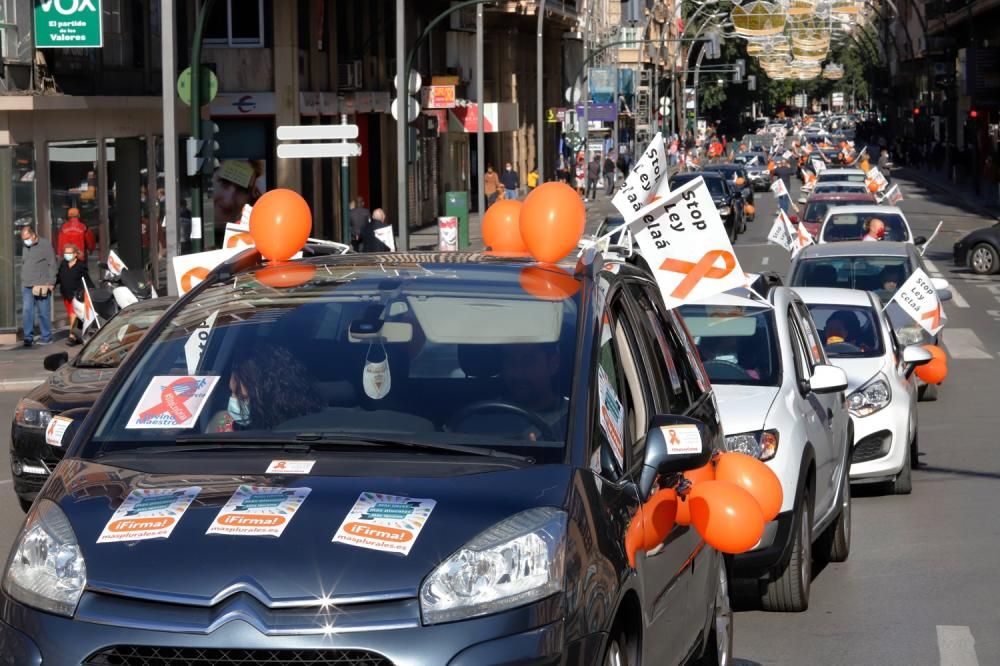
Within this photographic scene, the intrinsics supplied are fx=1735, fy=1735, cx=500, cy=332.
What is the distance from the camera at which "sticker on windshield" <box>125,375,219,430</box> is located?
17.3ft

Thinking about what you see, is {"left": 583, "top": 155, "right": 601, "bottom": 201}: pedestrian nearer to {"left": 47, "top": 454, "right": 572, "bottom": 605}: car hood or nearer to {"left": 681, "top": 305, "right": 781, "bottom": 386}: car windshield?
{"left": 681, "top": 305, "right": 781, "bottom": 386}: car windshield

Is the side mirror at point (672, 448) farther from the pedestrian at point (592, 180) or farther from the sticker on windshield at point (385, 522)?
the pedestrian at point (592, 180)

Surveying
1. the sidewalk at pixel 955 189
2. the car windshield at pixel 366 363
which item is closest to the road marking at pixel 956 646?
the car windshield at pixel 366 363

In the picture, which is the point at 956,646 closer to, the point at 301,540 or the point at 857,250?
the point at 301,540

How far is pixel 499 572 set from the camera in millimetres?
4383

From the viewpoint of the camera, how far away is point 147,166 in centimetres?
3250

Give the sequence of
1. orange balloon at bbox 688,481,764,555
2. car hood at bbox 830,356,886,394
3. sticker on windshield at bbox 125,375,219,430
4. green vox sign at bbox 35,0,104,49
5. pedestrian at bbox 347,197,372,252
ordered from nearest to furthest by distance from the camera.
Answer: sticker on windshield at bbox 125,375,219,430
orange balloon at bbox 688,481,764,555
car hood at bbox 830,356,886,394
green vox sign at bbox 35,0,104,49
pedestrian at bbox 347,197,372,252

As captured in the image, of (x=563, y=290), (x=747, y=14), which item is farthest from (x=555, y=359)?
(x=747, y=14)

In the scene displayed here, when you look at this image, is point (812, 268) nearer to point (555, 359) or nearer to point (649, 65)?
point (555, 359)

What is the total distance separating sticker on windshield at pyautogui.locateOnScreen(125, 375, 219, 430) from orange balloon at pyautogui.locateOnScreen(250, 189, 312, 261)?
5.51 ft

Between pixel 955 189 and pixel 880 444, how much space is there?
224ft

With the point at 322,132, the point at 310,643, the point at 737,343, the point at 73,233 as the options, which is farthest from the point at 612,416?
the point at 73,233

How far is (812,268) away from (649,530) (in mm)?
13560

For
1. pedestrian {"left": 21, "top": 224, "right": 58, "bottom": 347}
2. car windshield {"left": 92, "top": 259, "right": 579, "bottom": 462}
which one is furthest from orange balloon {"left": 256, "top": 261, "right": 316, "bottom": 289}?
pedestrian {"left": 21, "top": 224, "right": 58, "bottom": 347}
